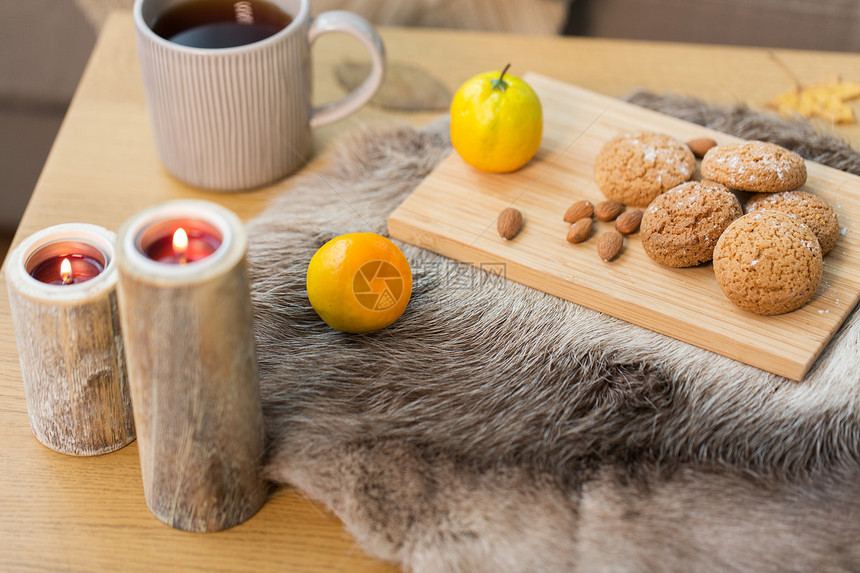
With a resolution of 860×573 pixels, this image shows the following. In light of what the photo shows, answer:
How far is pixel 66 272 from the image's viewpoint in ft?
1.81

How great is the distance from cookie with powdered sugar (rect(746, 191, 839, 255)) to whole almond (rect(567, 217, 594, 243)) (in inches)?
5.1

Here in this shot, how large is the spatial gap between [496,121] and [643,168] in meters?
0.13

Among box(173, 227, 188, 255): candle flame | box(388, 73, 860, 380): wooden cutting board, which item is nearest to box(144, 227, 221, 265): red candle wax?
box(173, 227, 188, 255): candle flame

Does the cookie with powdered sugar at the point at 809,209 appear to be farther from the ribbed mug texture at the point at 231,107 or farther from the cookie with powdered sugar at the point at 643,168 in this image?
the ribbed mug texture at the point at 231,107

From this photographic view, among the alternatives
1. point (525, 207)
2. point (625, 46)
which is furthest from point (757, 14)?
point (525, 207)

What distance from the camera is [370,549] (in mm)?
528

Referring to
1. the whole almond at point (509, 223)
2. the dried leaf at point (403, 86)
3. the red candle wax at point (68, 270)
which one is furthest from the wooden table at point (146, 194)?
the whole almond at point (509, 223)

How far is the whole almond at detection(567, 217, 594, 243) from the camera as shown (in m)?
0.70

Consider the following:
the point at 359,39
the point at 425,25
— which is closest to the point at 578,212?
the point at 359,39

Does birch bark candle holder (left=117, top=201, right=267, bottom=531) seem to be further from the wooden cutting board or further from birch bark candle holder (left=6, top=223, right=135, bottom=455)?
the wooden cutting board

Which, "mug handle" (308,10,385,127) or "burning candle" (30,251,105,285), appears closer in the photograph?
"burning candle" (30,251,105,285)

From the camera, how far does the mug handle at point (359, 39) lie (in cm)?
76

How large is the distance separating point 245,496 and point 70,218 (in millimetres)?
390

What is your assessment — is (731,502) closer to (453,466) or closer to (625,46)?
(453,466)
